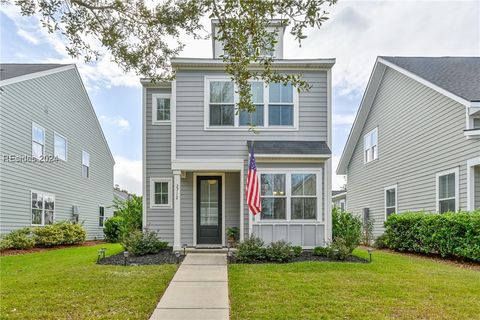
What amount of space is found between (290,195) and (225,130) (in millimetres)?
2678

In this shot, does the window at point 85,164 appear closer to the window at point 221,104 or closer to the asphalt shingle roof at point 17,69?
the asphalt shingle roof at point 17,69

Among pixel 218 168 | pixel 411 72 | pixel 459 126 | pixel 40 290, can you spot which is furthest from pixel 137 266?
pixel 411 72

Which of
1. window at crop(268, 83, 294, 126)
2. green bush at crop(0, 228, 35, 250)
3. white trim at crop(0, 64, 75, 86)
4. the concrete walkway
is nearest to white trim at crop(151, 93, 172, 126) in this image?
window at crop(268, 83, 294, 126)

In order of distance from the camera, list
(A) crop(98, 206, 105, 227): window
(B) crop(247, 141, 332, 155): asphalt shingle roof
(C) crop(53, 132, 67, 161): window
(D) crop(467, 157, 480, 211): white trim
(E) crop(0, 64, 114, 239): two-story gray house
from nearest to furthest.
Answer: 1. (D) crop(467, 157, 480, 211): white trim
2. (B) crop(247, 141, 332, 155): asphalt shingle roof
3. (E) crop(0, 64, 114, 239): two-story gray house
4. (C) crop(53, 132, 67, 161): window
5. (A) crop(98, 206, 105, 227): window

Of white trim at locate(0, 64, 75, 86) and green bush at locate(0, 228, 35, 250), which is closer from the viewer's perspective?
green bush at locate(0, 228, 35, 250)

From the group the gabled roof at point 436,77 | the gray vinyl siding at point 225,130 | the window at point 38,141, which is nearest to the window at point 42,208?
the window at point 38,141

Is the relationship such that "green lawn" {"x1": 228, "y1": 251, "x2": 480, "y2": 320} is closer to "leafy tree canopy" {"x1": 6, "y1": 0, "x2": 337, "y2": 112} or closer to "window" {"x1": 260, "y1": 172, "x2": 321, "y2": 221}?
"window" {"x1": 260, "y1": 172, "x2": 321, "y2": 221}

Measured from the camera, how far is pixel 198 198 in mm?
12422

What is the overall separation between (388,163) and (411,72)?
12.8ft

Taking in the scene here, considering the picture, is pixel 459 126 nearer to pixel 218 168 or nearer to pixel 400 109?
pixel 400 109

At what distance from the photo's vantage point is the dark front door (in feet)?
40.3

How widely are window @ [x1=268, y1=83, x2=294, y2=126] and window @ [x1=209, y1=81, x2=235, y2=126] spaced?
3.69 ft

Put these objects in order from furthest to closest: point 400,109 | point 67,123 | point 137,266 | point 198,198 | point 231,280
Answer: point 67,123
point 400,109
point 198,198
point 137,266
point 231,280

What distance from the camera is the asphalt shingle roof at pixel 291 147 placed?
36.1 ft
